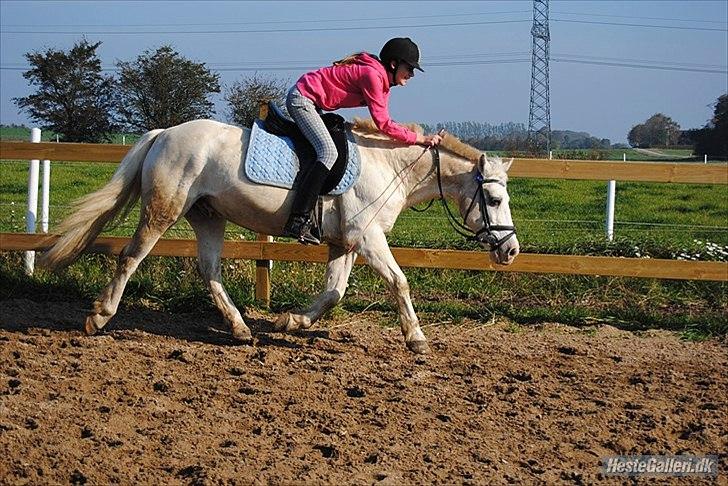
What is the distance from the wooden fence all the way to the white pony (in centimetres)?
86

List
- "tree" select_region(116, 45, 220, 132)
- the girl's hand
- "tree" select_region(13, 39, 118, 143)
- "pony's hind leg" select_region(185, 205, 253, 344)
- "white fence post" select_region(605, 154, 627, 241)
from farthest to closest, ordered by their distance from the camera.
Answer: "tree" select_region(13, 39, 118, 143) → "tree" select_region(116, 45, 220, 132) → "white fence post" select_region(605, 154, 627, 241) → "pony's hind leg" select_region(185, 205, 253, 344) → the girl's hand

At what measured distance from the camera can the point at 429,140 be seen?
6699 mm

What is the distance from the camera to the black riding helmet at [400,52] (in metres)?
6.36

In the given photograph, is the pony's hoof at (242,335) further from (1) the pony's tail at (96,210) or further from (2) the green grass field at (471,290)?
(1) the pony's tail at (96,210)

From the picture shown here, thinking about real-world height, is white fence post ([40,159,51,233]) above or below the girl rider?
below

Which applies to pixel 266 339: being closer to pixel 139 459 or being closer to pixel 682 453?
pixel 139 459

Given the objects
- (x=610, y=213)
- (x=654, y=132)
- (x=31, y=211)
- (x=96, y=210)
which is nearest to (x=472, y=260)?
(x=610, y=213)

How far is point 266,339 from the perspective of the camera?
6.95m

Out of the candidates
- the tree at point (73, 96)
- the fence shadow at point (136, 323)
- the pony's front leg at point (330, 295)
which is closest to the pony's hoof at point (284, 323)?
the pony's front leg at point (330, 295)

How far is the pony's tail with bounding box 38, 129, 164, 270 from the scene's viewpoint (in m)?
6.71

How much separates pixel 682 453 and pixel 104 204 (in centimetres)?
446

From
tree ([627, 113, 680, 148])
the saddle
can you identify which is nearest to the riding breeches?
the saddle

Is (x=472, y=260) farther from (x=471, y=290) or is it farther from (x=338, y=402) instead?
(x=338, y=402)

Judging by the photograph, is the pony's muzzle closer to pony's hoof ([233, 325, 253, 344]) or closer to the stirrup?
the stirrup
